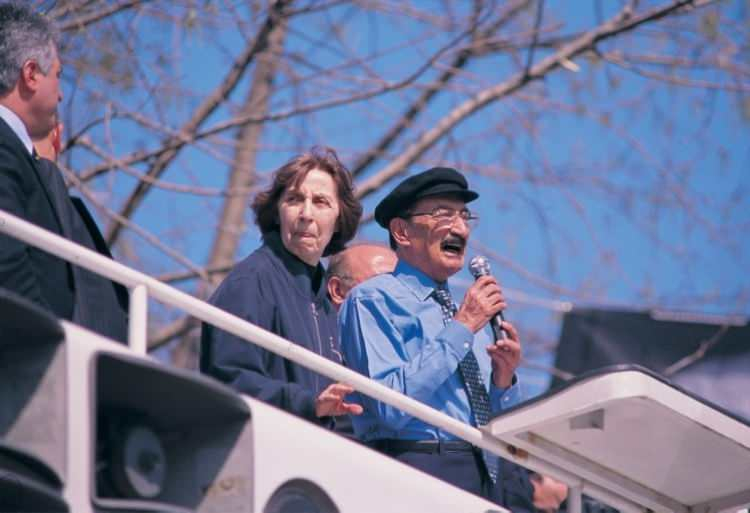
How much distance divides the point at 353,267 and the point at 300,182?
748 millimetres

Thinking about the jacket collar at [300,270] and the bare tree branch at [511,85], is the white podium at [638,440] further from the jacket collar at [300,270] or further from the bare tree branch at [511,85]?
the bare tree branch at [511,85]

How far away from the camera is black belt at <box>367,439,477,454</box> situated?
16.5 ft

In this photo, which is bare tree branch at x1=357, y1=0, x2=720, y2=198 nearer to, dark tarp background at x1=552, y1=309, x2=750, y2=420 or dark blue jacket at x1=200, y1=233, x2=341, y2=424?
dark tarp background at x1=552, y1=309, x2=750, y2=420

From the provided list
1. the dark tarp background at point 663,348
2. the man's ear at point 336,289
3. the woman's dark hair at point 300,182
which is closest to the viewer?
the woman's dark hair at point 300,182

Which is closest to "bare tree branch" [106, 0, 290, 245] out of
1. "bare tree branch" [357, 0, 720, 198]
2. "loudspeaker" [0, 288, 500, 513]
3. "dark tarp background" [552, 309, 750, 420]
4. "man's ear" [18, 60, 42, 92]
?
"bare tree branch" [357, 0, 720, 198]

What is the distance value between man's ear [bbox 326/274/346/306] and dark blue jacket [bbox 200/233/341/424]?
23.8 inches

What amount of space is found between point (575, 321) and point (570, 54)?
2.44 m

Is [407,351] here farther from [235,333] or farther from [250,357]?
[235,333]

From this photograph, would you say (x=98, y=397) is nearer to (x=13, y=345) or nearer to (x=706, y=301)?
(x=13, y=345)

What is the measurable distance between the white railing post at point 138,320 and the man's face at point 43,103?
1.37 metres

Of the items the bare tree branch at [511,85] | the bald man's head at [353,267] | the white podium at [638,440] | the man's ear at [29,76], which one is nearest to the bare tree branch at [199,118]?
the bare tree branch at [511,85]

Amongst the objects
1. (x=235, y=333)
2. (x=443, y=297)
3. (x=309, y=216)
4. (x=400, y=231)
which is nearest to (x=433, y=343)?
(x=443, y=297)

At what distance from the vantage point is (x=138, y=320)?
3.87m

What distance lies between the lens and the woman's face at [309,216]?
5.60 meters
